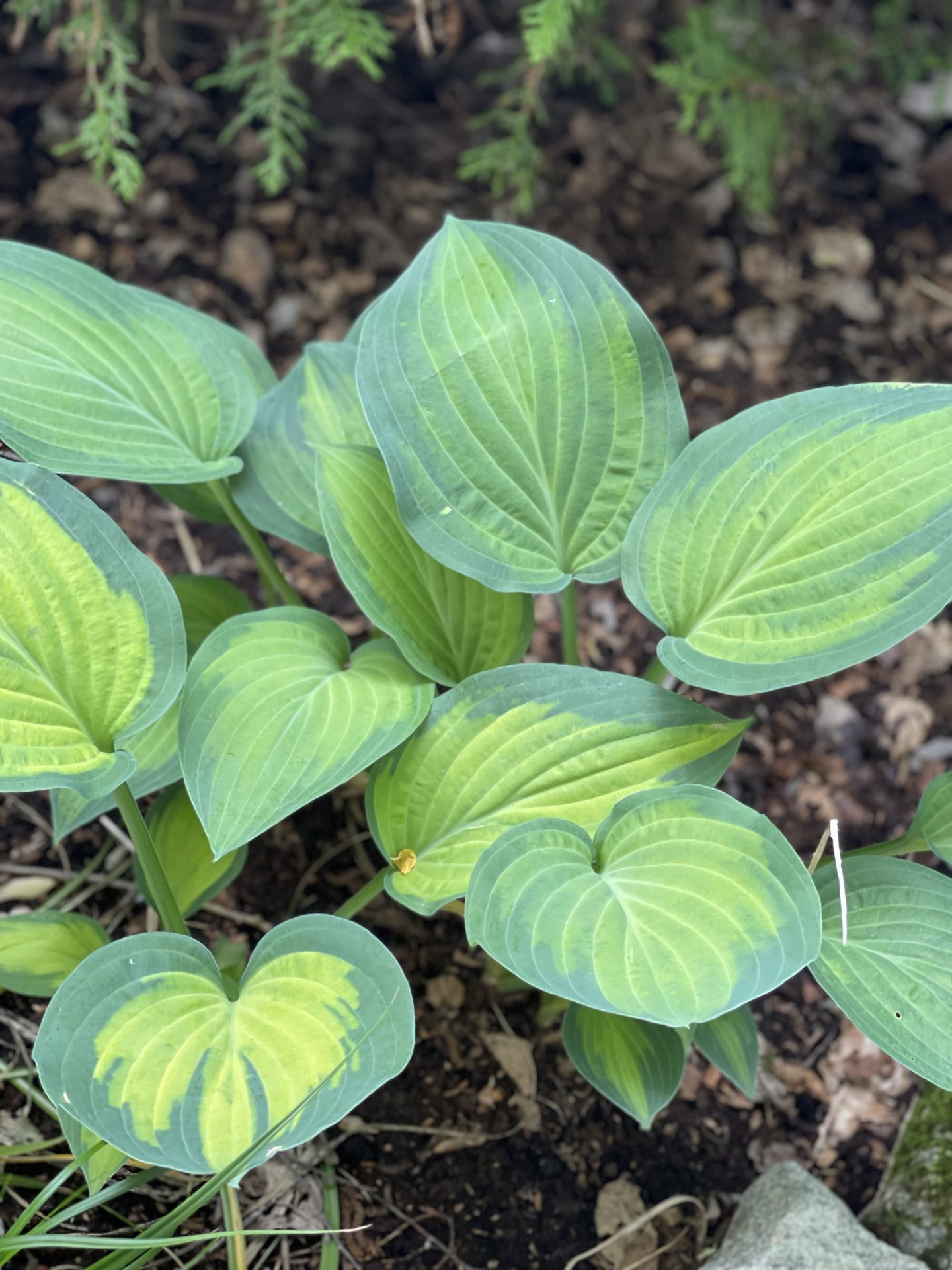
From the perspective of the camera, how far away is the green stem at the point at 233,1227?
3.27 feet

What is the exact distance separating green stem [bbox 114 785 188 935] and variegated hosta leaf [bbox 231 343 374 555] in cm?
38

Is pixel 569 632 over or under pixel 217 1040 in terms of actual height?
over

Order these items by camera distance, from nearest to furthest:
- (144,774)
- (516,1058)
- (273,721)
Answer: (273,721) → (144,774) → (516,1058)

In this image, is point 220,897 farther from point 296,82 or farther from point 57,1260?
point 296,82

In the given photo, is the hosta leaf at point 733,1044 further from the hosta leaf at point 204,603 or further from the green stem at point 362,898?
the hosta leaf at point 204,603

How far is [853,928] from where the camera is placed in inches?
40.6

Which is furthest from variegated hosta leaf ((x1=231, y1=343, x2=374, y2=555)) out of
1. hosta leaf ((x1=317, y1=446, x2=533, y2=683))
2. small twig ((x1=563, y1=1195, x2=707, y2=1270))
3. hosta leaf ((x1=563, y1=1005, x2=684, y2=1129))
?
small twig ((x1=563, y1=1195, x2=707, y2=1270))

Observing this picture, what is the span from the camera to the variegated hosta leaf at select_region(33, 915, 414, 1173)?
862mm

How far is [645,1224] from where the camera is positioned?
1253mm

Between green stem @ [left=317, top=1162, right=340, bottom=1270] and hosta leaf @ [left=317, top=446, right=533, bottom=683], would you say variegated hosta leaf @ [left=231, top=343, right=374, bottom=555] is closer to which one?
hosta leaf @ [left=317, top=446, right=533, bottom=683]

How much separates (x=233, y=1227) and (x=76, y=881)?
1.71 feet

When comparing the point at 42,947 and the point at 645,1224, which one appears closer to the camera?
the point at 42,947

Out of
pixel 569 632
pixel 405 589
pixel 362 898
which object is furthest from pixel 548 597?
pixel 362 898

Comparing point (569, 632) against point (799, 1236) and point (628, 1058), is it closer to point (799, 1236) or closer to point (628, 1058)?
point (628, 1058)
